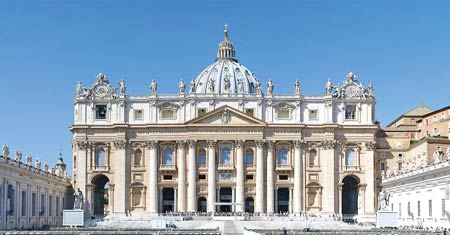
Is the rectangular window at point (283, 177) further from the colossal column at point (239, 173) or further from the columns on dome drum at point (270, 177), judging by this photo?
the colossal column at point (239, 173)

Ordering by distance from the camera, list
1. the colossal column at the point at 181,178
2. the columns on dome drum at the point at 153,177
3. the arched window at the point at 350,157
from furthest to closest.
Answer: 1. the arched window at the point at 350,157
2. the columns on dome drum at the point at 153,177
3. the colossal column at the point at 181,178

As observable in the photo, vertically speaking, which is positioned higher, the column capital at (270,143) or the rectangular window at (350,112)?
the rectangular window at (350,112)

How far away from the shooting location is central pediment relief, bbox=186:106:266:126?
4518 inches

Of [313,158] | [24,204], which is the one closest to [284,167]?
[313,158]

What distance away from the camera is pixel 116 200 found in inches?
4540

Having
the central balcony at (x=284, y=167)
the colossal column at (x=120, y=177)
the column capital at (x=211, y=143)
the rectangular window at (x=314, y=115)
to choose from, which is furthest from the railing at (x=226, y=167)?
the colossal column at (x=120, y=177)

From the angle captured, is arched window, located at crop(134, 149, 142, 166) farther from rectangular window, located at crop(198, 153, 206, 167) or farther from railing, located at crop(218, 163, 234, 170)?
railing, located at crop(218, 163, 234, 170)

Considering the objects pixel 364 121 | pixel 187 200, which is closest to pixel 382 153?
pixel 364 121

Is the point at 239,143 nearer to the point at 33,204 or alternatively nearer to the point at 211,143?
the point at 211,143

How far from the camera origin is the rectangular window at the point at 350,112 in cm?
11788

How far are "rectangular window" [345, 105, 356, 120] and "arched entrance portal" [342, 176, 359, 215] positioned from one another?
352 inches

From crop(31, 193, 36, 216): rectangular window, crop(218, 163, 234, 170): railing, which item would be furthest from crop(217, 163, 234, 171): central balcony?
crop(31, 193, 36, 216): rectangular window

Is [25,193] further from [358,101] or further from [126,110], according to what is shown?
[358,101]

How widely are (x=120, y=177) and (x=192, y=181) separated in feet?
33.4
